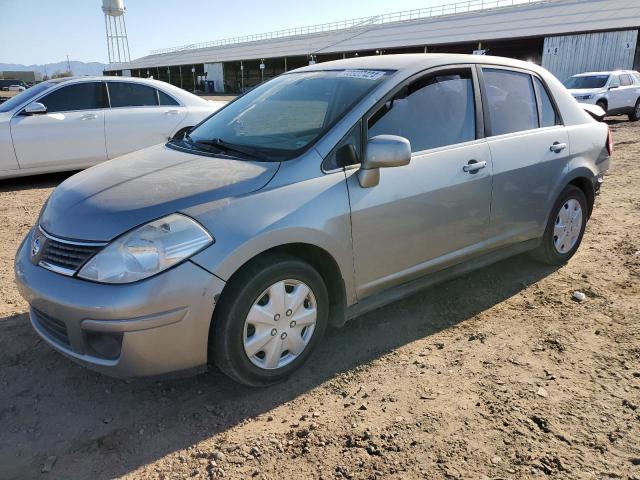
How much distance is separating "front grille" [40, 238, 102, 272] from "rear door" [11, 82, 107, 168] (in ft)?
17.7

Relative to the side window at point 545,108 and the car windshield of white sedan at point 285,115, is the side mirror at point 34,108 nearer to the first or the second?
the car windshield of white sedan at point 285,115

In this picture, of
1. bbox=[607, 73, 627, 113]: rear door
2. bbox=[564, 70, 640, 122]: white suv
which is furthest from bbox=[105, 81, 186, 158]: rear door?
bbox=[607, 73, 627, 113]: rear door

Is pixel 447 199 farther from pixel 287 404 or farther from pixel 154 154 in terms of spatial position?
pixel 154 154

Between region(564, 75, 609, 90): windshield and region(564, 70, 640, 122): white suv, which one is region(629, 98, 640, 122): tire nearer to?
region(564, 70, 640, 122): white suv

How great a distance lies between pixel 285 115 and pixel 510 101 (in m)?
1.77

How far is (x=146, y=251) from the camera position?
240cm

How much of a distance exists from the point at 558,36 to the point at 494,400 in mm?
29716

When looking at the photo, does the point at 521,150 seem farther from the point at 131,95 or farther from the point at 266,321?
the point at 131,95

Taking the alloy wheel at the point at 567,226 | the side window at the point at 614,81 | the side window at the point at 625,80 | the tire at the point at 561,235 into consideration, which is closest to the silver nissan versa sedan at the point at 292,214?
the tire at the point at 561,235

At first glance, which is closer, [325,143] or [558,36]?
[325,143]

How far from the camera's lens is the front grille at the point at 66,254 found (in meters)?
2.47

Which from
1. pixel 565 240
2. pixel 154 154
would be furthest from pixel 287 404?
pixel 565 240

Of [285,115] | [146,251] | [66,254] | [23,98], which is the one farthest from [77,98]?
[146,251]

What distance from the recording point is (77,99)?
7551mm
